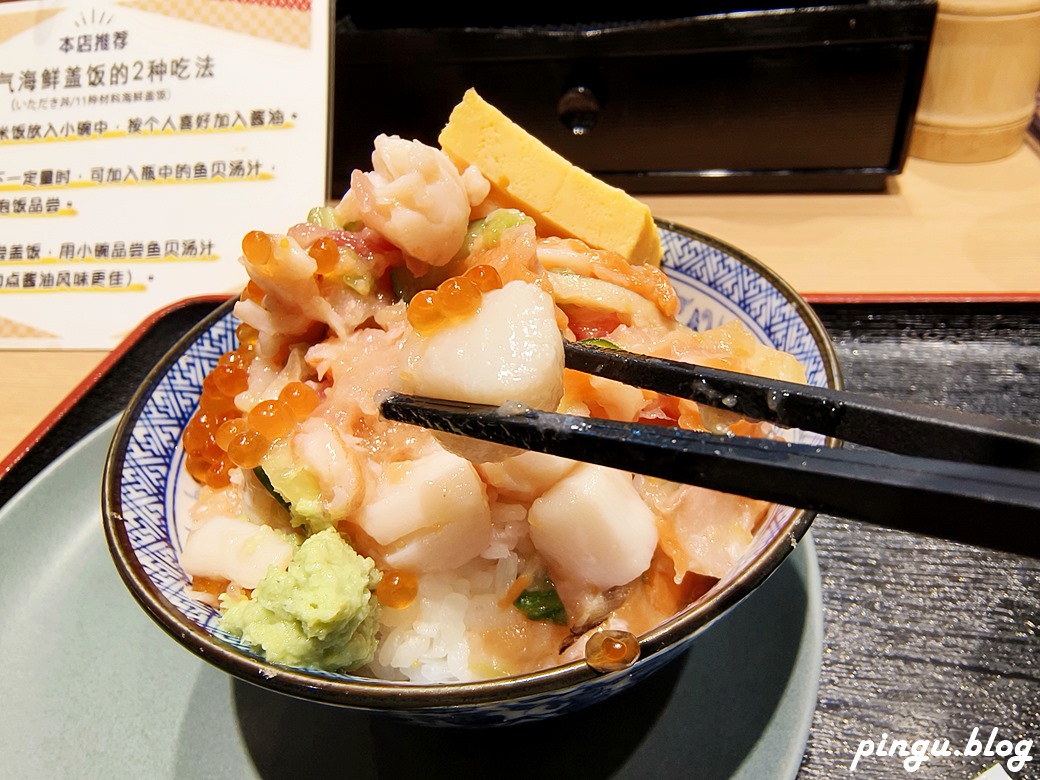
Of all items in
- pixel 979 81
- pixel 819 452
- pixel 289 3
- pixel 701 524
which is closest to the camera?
pixel 819 452

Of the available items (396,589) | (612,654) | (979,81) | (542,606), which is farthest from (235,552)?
(979,81)

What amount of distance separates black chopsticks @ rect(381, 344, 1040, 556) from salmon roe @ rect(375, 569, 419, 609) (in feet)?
0.81

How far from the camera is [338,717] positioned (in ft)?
3.74

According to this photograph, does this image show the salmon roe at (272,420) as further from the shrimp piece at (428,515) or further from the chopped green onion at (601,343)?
the chopped green onion at (601,343)

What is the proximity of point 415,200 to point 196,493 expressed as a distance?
63cm

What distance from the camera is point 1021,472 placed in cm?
59

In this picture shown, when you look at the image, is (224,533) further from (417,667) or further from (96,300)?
(96,300)

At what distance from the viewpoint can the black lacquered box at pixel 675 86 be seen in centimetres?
228

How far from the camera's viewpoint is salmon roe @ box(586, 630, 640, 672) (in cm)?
79

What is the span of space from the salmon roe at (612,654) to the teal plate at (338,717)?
23 centimetres

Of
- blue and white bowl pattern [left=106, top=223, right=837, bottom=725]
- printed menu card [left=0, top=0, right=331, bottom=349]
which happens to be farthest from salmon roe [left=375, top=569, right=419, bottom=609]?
printed menu card [left=0, top=0, right=331, bottom=349]

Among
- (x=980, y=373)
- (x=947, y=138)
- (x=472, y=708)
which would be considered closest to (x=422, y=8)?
(x=947, y=138)

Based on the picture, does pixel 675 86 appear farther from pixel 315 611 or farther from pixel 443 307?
pixel 315 611

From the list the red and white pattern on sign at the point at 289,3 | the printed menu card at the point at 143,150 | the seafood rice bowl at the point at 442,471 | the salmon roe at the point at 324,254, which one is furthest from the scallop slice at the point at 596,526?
the red and white pattern on sign at the point at 289,3
